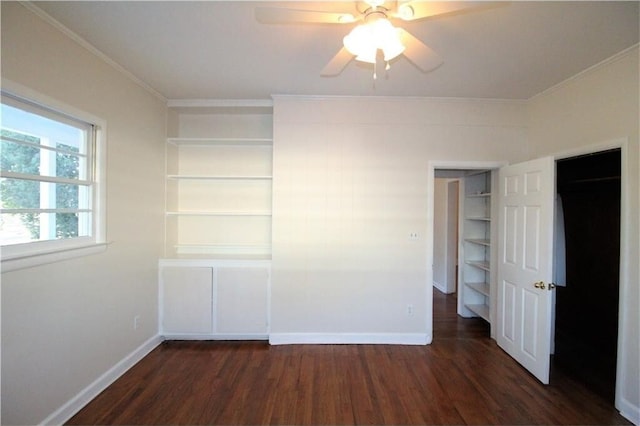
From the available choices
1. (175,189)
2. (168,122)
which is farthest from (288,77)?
(175,189)

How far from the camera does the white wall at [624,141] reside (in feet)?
6.65

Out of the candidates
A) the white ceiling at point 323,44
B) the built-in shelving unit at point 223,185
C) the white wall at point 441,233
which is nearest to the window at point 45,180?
the white ceiling at point 323,44

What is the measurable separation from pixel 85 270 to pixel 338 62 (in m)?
2.33

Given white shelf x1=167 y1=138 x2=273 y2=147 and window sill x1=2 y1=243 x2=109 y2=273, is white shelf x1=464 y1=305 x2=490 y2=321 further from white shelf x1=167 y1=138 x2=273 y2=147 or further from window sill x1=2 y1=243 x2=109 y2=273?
window sill x1=2 y1=243 x2=109 y2=273

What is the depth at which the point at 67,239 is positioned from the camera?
2.08 m

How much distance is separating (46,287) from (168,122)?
208 cm

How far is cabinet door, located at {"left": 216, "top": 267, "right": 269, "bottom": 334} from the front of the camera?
311 cm

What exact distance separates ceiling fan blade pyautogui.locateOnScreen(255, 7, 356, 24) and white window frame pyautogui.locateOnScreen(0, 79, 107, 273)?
1.49m

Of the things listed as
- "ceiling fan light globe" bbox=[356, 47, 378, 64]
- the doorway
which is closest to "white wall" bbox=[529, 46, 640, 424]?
"ceiling fan light globe" bbox=[356, 47, 378, 64]

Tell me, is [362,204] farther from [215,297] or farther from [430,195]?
[215,297]

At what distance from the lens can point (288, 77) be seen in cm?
263

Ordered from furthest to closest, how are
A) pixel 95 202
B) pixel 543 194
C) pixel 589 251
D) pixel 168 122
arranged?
pixel 168 122 → pixel 589 251 → pixel 543 194 → pixel 95 202

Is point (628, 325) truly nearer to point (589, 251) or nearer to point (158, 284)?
point (589, 251)

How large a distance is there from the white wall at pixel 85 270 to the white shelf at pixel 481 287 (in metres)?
3.84
